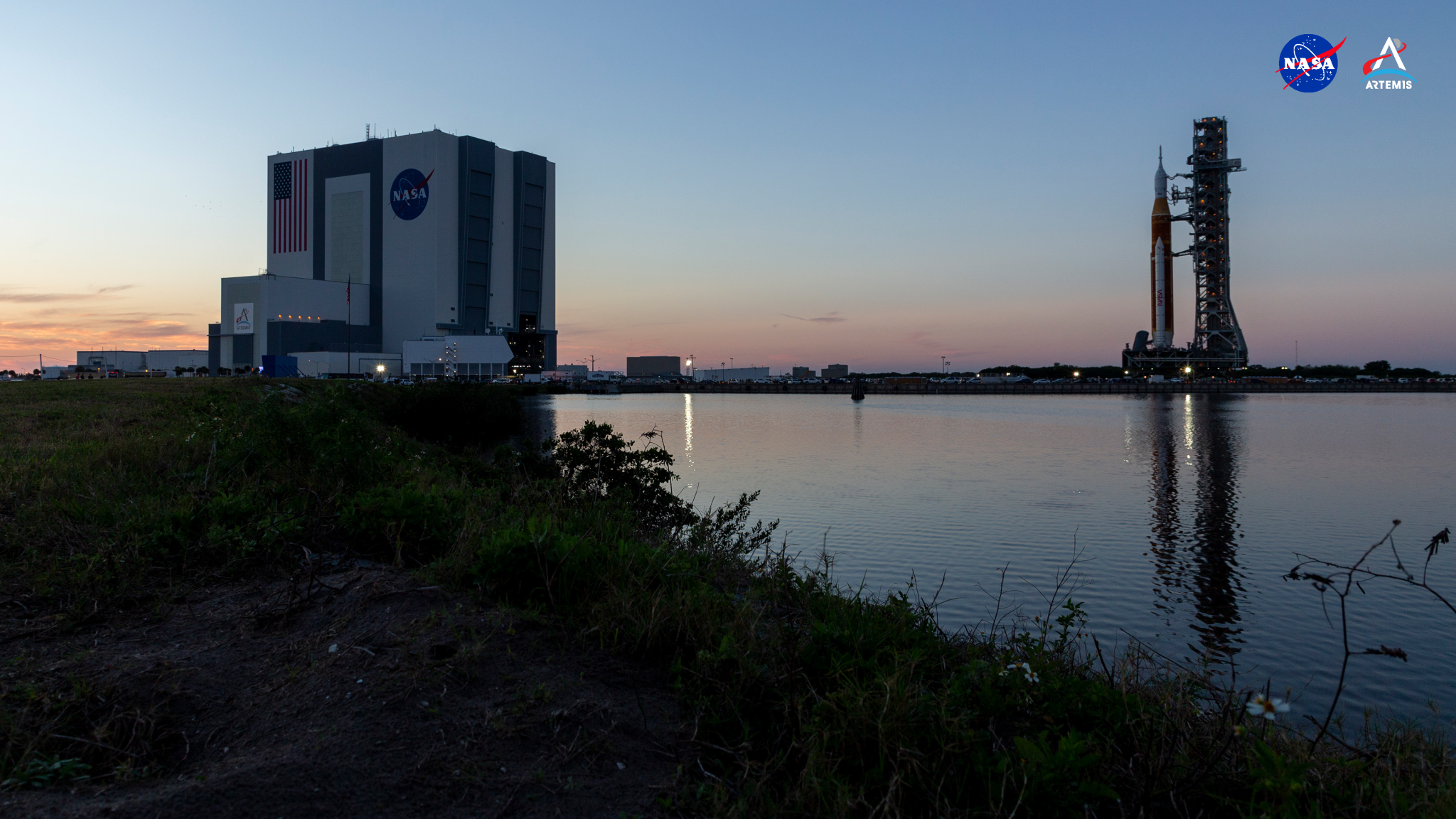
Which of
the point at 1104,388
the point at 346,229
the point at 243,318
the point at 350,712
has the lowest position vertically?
the point at 350,712

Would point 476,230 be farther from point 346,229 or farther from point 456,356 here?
point 346,229

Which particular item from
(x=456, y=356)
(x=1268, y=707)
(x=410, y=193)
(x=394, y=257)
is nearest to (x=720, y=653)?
(x=1268, y=707)

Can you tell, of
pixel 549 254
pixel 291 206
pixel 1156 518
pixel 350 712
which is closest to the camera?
pixel 350 712

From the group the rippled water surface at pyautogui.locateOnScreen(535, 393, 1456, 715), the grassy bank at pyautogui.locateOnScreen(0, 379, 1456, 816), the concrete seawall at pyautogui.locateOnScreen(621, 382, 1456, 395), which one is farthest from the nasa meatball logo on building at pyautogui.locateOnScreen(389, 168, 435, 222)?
the grassy bank at pyautogui.locateOnScreen(0, 379, 1456, 816)

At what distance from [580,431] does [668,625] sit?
40.9 feet

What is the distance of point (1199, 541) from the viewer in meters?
19.9

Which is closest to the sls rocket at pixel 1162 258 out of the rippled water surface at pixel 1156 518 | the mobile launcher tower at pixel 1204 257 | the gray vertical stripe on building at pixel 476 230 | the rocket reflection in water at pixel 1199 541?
the mobile launcher tower at pixel 1204 257

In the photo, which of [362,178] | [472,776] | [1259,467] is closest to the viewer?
[472,776]

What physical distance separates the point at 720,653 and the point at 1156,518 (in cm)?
2165

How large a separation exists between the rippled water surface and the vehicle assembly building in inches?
2687

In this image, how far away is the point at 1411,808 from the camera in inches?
176

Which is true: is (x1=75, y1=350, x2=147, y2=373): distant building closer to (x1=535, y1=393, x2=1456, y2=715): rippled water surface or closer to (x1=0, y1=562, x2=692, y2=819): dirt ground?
(x1=535, y1=393, x2=1456, y2=715): rippled water surface

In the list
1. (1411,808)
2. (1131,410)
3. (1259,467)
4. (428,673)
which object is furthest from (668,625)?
(1131,410)

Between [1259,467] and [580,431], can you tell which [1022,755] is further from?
[1259,467]
